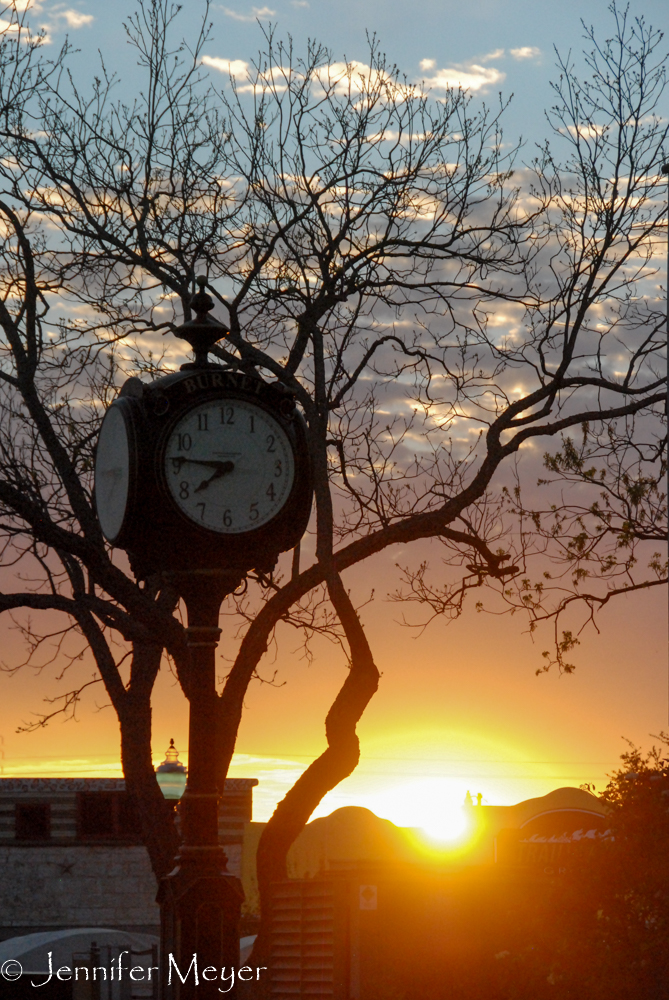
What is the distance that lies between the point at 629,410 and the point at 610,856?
611 cm

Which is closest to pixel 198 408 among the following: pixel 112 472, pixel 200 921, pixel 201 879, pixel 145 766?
pixel 112 472

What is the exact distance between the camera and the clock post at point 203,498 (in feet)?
14.7

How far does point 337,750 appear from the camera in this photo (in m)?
14.1

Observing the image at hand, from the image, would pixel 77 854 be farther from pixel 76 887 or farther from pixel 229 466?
pixel 229 466

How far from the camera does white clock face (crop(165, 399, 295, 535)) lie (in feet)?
15.4

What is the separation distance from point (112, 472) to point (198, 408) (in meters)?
0.51

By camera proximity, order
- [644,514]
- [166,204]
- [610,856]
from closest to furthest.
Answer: [610,856] → [166,204] → [644,514]

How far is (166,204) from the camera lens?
1495cm

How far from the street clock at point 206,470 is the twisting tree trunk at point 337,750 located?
9.15 metres

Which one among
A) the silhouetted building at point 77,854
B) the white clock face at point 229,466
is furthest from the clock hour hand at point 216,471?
the silhouetted building at point 77,854

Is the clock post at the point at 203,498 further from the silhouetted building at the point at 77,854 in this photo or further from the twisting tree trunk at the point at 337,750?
the silhouetted building at the point at 77,854

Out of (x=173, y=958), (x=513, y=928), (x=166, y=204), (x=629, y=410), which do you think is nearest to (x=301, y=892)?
(x=513, y=928)

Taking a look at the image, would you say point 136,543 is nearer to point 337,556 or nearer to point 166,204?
point 337,556

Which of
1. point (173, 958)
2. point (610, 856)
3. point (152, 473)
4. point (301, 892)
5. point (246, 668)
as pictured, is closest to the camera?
point (173, 958)
